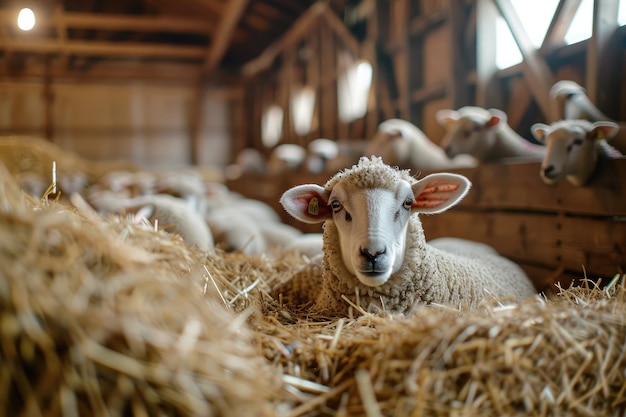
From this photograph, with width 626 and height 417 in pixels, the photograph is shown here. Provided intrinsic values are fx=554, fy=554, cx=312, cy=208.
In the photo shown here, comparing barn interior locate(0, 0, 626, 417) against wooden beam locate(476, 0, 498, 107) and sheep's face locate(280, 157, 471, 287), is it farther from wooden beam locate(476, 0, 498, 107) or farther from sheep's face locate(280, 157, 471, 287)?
sheep's face locate(280, 157, 471, 287)

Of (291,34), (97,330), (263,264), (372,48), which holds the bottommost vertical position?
(263,264)

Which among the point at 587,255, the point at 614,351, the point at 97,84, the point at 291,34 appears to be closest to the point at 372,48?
the point at 291,34

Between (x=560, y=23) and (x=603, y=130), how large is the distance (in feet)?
A: 6.62

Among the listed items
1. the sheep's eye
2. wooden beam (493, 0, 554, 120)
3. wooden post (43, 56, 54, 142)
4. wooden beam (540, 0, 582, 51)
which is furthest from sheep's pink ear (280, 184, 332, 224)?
wooden post (43, 56, 54, 142)

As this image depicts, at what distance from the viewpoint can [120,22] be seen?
13883 millimetres

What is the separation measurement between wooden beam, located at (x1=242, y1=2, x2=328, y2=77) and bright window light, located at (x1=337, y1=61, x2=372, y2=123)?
4.86ft

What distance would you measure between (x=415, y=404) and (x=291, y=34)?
1231 cm

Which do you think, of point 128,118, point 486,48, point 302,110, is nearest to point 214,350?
point 486,48

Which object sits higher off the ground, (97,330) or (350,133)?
(350,133)

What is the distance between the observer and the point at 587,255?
3.29m

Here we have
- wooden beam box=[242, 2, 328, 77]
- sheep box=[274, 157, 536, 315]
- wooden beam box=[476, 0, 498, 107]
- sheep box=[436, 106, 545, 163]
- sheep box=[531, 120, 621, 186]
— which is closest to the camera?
sheep box=[274, 157, 536, 315]

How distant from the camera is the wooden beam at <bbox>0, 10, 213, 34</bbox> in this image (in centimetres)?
1354

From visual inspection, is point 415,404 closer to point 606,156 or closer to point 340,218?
point 340,218

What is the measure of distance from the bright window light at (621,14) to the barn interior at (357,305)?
0.01 meters
